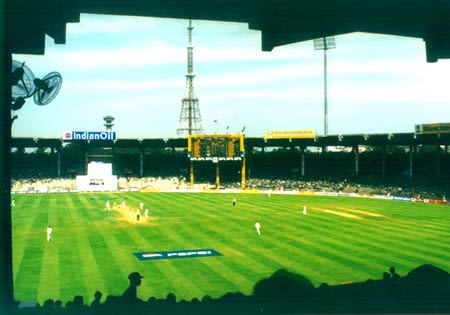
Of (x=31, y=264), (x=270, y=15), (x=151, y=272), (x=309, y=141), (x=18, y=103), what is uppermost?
(x=309, y=141)

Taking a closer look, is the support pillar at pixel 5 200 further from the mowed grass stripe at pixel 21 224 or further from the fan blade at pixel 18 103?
the mowed grass stripe at pixel 21 224

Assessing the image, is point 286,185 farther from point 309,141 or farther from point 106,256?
point 106,256

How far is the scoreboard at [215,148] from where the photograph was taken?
75125mm

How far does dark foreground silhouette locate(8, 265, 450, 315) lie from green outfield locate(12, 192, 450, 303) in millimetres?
14630

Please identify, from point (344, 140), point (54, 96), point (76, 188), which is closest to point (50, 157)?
point (76, 188)

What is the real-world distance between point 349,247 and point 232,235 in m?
8.27

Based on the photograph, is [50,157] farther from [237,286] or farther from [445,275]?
[445,275]

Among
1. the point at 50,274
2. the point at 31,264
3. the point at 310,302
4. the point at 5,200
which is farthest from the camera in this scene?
the point at 31,264

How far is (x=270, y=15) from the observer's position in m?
5.43

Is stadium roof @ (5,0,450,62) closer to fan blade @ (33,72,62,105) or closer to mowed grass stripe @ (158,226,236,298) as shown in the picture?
fan blade @ (33,72,62,105)

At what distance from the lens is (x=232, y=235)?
110 ft

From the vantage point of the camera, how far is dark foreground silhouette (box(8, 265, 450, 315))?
4.25 meters

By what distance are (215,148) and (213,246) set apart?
46.1m

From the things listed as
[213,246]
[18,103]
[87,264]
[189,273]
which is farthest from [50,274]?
[18,103]
